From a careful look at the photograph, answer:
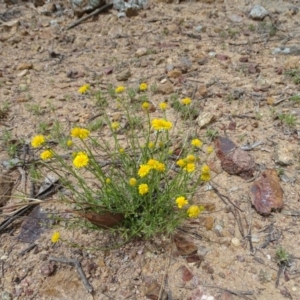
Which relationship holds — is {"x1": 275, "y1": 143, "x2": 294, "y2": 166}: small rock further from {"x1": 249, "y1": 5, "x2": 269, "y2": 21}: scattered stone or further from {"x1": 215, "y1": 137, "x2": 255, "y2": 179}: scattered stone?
{"x1": 249, "y1": 5, "x2": 269, "y2": 21}: scattered stone

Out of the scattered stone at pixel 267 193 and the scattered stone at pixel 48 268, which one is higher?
the scattered stone at pixel 267 193

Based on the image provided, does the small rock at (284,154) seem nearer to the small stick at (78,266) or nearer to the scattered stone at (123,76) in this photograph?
the small stick at (78,266)

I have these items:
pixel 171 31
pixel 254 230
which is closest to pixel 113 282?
pixel 254 230

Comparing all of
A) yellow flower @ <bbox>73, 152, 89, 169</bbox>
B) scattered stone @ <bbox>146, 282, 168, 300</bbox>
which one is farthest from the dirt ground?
yellow flower @ <bbox>73, 152, 89, 169</bbox>

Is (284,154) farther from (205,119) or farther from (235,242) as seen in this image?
(235,242)

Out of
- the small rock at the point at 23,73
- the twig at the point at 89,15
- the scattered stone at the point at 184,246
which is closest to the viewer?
the scattered stone at the point at 184,246

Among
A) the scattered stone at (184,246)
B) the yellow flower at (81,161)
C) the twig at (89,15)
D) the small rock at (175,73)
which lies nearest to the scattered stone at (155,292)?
the scattered stone at (184,246)

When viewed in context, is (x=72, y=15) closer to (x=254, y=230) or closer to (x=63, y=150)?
(x=63, y=150)

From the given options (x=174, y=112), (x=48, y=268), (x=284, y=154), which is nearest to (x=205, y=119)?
(x=174, y=112)
